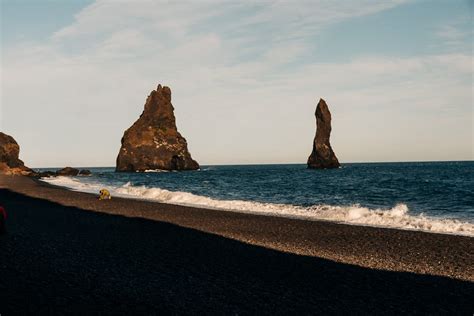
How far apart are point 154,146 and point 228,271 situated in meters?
161

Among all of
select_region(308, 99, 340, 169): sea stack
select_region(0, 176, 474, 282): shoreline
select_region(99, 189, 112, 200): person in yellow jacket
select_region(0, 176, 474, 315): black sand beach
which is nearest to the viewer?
select_region(0, 176, 474, 315): black sand beach

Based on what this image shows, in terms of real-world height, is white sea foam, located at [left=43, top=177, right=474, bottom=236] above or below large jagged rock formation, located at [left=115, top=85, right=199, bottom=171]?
below

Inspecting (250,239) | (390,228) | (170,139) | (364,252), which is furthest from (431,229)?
(170,139)

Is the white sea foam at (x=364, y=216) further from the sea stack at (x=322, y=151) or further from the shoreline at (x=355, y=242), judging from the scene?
the sea stack at (x=322, y=151)

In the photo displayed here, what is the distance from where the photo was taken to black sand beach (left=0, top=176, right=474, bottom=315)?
891 centimetres

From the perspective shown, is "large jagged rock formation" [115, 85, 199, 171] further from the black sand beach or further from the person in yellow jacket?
the black sand beach

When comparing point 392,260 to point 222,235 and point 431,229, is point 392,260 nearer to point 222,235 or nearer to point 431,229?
point 222,235

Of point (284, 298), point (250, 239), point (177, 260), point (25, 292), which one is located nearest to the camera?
point (25, 292)

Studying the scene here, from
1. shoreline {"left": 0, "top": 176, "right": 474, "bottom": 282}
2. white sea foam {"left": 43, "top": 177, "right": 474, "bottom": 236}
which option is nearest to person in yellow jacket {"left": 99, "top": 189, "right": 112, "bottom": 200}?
white sea foam {"left": 43, "top": 177, "right": 474, "bottom": 236}

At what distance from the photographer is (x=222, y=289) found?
9.97 m

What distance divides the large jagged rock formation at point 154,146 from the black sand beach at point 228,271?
148928mm

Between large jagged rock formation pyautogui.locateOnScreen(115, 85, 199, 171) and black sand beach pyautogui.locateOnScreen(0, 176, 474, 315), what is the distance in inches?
5863

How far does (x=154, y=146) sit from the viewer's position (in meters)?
170

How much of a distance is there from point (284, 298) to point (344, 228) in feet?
41.4
